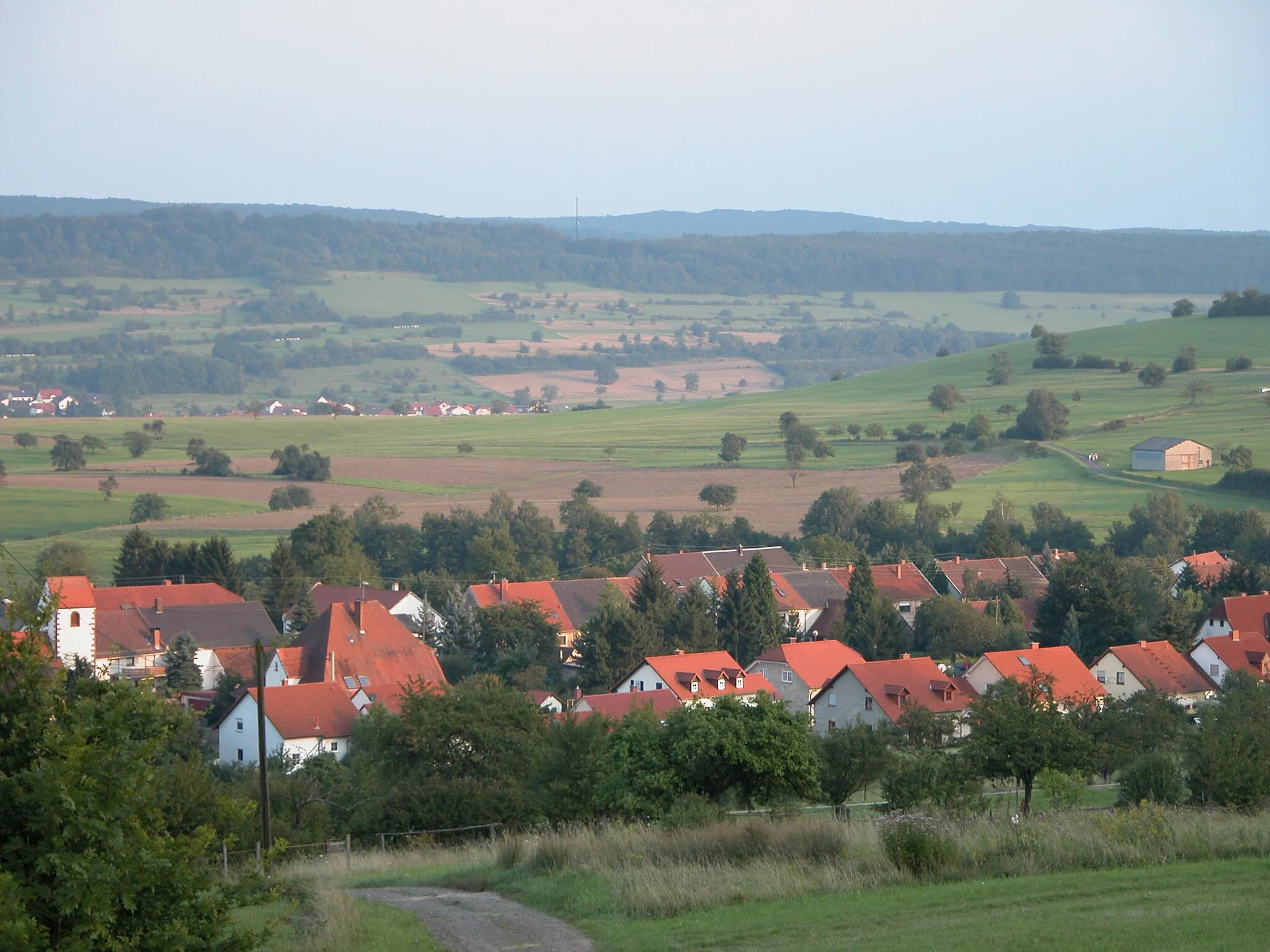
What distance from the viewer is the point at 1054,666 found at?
1543 inches

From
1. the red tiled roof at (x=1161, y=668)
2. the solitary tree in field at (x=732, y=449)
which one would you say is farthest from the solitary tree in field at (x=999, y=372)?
the red tiled roof at (x=1161, y=668)

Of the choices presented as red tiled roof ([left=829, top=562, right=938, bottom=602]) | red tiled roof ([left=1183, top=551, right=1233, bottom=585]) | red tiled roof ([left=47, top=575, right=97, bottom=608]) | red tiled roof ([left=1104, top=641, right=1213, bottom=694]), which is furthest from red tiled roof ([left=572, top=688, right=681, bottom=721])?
red tiled roof ([left=1183, top=551, right=1233, bottom=585])

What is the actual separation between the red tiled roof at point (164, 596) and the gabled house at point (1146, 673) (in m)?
29.2

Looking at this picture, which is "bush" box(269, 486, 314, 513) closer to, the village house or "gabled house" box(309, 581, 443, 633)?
"gabled house" box(309, 581, 443, 633)

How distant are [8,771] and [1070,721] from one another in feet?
54.4

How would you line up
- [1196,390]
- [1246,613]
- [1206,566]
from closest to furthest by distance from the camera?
[1246,613] → [1206,566] → [1196,390]

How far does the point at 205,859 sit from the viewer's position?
8055 millimetres

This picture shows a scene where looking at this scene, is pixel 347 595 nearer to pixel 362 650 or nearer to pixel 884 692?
pixel 362 650

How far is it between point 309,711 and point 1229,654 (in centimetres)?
2546

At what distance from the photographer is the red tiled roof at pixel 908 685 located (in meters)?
37.8

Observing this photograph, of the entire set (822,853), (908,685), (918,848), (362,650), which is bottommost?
(362,650)

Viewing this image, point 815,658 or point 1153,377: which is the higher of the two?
point 1153,377

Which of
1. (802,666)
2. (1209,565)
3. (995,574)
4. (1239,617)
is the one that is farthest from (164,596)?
(1209,565)

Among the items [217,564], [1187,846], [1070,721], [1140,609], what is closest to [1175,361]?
[1140,609]
